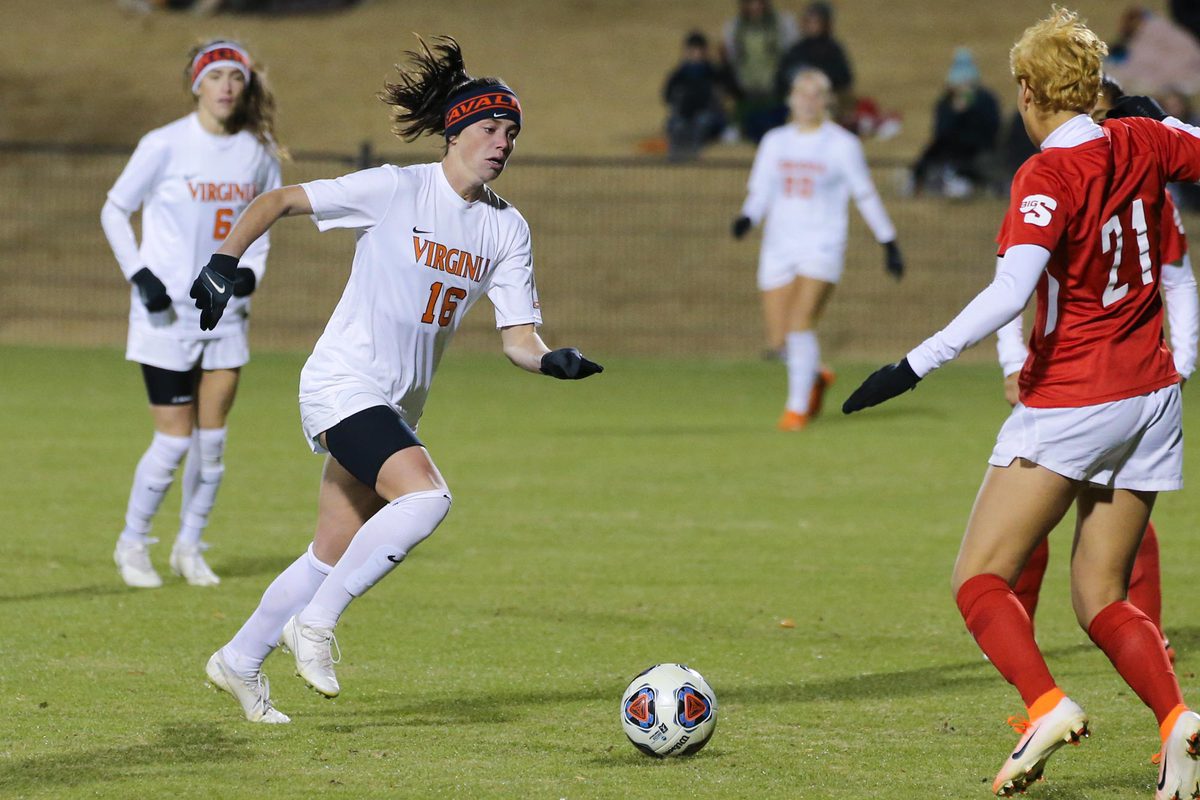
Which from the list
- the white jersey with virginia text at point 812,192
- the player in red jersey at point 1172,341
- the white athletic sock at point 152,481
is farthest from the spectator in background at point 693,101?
the player in red jersey at point 1172,341

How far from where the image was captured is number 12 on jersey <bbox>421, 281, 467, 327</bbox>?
5.72 meters

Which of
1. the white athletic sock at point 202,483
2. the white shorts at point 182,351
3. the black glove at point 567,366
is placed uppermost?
the black glove at point 567,366

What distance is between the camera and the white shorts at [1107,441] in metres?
4.96

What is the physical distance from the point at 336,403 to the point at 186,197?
2.97m

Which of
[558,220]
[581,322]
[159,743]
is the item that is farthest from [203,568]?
[558,220]

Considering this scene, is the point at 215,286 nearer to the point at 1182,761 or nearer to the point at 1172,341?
the point at 1182,761

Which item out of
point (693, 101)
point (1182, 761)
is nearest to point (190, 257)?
point (1182, 761)

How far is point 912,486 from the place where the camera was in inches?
453

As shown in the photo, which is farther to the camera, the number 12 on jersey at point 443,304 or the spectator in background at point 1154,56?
the spectator in background at point 1154,56

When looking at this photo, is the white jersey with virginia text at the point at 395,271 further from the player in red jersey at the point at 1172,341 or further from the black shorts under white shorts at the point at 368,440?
the player in red jersey at the point at 1172,341

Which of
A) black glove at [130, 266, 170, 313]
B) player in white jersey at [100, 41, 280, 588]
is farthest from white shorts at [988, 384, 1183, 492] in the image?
player in white jersey at [100, 41, 280, 588]

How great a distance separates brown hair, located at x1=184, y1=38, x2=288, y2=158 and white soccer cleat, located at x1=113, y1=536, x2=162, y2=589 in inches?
71.9

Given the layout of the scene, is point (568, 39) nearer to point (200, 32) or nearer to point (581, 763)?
point (200, 32)

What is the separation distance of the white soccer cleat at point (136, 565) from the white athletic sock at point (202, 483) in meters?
0.17
